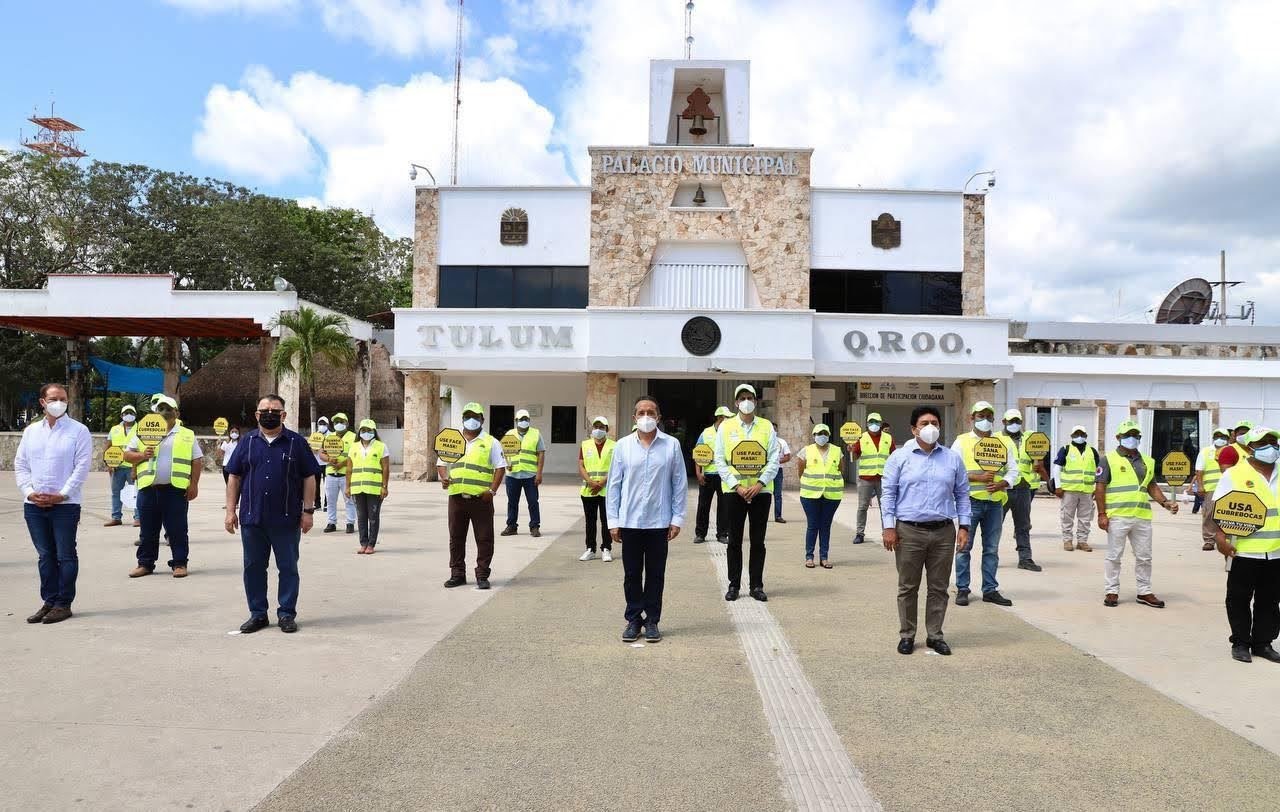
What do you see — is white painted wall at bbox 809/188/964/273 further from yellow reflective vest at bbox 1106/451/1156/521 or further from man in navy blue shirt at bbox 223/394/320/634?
man in navy blue shirt at bbox 223/394/320/634

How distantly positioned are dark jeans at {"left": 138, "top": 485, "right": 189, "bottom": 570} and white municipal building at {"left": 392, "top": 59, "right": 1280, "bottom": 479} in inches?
608

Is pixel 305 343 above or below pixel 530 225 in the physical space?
below

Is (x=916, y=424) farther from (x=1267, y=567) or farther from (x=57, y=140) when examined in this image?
(x=57, y=140)

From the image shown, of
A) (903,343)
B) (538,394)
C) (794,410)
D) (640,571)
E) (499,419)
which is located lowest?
(640,571)

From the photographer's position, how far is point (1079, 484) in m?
13.3

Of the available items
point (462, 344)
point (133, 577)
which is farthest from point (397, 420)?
point (133, 577)

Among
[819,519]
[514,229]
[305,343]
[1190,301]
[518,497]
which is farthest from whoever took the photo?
[1190,301]

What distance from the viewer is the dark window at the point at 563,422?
30.5 metres

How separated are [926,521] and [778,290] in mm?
19734

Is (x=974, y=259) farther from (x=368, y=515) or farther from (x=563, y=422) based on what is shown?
(x=368, y=515)

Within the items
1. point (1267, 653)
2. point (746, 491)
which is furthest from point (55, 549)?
point (1267, 653)

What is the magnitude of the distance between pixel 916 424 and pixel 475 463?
4.58 meters

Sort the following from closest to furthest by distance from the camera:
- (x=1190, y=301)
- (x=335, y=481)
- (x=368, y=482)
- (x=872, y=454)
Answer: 1. (x=368, y=482)
2. (x=872, y=454)
3. (x=335, y=481)
4. (x=1190, y=301)

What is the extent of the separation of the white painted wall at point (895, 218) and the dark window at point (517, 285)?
6994 mm
